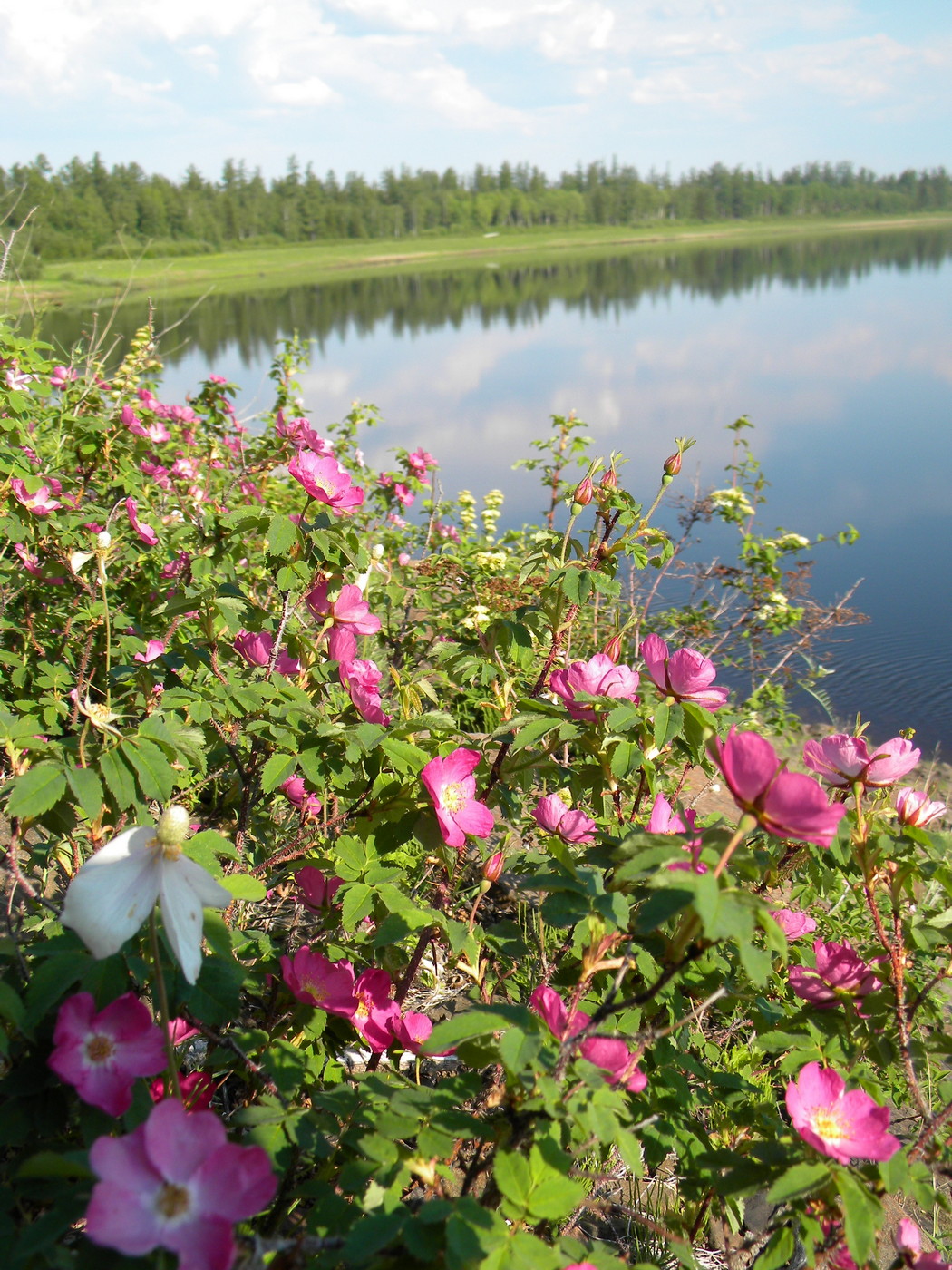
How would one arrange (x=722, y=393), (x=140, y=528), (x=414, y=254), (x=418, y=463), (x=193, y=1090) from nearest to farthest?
1. (x=193, y=1090)
2. (x=140, y=528)
3. (x=418, y=463)
4. (x=722, y=393)
5. (x=414, y=254)

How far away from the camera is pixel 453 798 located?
1.09 meters

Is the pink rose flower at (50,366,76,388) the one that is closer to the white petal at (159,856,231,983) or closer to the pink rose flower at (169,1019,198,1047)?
the pink rose flower at (169,1019,198,1047)

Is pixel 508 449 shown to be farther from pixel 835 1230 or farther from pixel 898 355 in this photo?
pixel 835 1230

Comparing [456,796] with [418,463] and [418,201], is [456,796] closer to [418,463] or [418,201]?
[418,463]

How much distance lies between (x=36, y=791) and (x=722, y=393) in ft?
39.3

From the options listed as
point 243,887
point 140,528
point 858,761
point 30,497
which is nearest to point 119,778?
point 243,887

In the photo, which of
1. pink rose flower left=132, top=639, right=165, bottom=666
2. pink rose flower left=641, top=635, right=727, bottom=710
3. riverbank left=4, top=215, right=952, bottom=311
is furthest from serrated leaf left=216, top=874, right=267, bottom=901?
riverbank left=4, top=215, right=952, bottom=311

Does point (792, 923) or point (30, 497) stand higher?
point (30, 497)

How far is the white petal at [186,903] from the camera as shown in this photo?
688 millimetres

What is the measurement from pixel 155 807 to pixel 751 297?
25482 mm

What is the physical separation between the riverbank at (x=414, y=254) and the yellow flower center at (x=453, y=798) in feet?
87.0

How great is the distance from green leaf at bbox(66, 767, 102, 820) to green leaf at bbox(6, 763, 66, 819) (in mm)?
16

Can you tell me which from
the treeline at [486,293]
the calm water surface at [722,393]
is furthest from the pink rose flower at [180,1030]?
the treeline at [486,293]

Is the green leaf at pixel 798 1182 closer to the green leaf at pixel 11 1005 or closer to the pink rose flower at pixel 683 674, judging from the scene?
the pink rose flower at pixel 683 674
